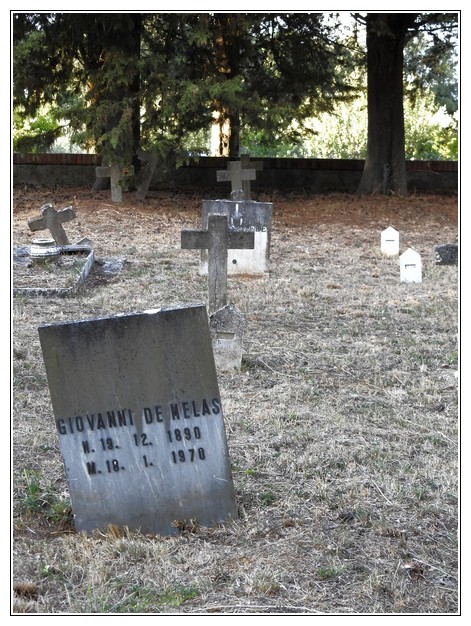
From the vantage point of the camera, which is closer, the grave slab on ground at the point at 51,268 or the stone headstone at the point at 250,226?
the grave slab on ground at the point at 51,268

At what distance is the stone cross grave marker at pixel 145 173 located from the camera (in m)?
19.0

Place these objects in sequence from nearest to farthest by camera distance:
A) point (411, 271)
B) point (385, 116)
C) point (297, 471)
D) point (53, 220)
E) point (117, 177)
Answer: point (297, 471)
point (411, 271)
point (53, 220)
point (117, 177)
point (385, 116)

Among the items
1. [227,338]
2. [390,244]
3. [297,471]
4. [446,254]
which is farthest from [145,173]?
[297,471]

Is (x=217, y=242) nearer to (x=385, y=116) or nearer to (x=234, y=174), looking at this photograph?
(x=234, y=174)

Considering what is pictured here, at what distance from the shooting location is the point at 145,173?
63.6ft

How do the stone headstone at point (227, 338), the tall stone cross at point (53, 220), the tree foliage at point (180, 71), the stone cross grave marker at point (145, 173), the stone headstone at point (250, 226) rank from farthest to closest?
the stone cross grave marker at point (145, 173) → the tree foliage at point (180, 71) → the tall stone cross at point (53, 220) → the stone headstone at point (250, 226) → the stone headstone at point (227, 338)

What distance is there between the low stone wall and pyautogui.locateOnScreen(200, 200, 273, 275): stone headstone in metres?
10.7

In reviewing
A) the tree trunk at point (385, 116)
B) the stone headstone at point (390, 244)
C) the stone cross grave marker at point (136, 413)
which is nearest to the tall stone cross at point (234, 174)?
the stone headstone at point (390, 244)

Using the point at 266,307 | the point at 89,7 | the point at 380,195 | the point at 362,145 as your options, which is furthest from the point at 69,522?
the point at 362,145

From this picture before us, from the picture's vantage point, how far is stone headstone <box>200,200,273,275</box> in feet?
37.5

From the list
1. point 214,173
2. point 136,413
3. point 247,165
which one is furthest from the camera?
point 214,173

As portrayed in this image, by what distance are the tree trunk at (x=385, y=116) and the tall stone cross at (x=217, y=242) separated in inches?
514

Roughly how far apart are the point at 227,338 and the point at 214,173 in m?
15.6

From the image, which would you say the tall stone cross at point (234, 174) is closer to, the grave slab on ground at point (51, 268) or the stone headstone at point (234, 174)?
the stone headstone at point (234, 174)
